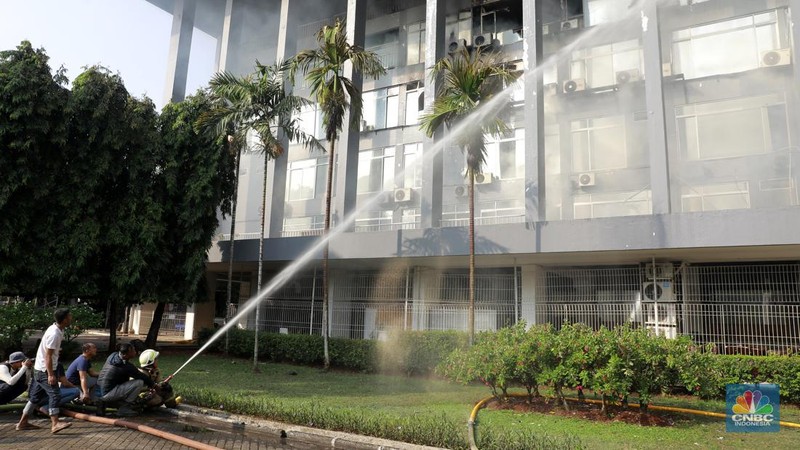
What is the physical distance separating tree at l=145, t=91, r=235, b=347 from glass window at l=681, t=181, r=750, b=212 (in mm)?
17220

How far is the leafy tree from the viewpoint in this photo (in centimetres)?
1436

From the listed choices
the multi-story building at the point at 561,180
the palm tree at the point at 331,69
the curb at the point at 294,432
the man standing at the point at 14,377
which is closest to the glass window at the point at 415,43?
the multi-story building at the point at 561,180

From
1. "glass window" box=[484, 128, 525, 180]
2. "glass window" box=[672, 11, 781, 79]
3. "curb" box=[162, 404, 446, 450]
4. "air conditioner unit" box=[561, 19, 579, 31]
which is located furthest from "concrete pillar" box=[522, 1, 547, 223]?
"curb" box=[162, 404, 446, 450]

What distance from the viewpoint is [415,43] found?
24938 millimetres

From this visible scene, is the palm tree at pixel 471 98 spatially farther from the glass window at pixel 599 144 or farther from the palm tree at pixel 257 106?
the glass window at pixel 599 144

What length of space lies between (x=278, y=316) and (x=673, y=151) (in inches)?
648

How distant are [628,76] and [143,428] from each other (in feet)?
67.3

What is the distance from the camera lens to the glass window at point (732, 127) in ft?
62.8

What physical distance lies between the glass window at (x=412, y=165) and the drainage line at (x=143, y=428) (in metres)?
16.1

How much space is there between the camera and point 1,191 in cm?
1435

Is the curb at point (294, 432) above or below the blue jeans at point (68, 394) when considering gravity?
below

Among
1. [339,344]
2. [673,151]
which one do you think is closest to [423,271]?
[339,344]

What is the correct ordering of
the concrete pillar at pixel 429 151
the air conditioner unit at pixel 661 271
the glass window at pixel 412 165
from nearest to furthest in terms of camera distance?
the air conditioner unit at pixel 661 271 → the concrete pillar at pixel 429 151 → the glass window at pixel 412 165

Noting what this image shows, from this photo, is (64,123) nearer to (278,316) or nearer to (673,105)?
(278,316)
